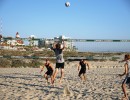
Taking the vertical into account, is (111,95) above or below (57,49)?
below

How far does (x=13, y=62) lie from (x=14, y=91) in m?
17.1

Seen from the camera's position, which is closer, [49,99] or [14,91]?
[49,99]

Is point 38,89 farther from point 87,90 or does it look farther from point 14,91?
point 87,90

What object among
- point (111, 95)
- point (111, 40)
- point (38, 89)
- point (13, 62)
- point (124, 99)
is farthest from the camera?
point (13, 62)

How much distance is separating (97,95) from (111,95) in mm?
364

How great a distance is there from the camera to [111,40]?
41.9ft

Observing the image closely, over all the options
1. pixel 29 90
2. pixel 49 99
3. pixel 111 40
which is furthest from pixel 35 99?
pixel 111 40

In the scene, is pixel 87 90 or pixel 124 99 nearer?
pixel 124 99

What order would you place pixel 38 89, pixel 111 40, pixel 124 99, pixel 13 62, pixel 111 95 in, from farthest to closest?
pixel 13 62 → pixel 111 40 → pixel 38 89 → pixel 111 95 → pixel 124 99

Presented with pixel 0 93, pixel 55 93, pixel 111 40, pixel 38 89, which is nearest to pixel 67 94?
pixel 55 93

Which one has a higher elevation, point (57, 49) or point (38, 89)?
point (57, 49)

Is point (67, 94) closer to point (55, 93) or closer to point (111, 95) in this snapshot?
point (55, 93)

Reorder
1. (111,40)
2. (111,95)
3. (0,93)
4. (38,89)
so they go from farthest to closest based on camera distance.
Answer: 1. (111,40)
2. (38,89)
3. (0,93)
4. (111,95)

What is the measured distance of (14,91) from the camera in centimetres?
812
